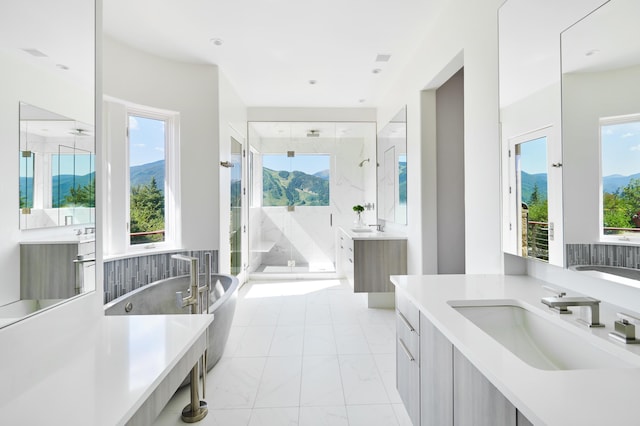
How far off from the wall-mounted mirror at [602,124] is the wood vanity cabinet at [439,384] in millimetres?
737

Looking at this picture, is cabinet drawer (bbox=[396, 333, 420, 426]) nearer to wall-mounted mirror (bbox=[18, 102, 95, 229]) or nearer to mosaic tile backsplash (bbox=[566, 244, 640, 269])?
mosaic tile backsplash (bbox=[566, 244, 640, 269])

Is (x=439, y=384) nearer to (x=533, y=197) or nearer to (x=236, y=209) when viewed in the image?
(x=533, y=197)

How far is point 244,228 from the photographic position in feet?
16.9

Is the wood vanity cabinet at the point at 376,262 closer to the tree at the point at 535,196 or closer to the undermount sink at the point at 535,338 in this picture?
the tree at the point at 535,196

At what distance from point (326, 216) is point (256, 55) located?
129 inches

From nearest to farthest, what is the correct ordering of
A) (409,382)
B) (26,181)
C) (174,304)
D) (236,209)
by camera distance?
(26,181) < (409,382) < (174,304) < (236,209)

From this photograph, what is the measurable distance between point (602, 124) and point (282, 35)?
2631mm

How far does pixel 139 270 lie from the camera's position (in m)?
3.31

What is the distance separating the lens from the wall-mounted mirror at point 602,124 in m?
1.11

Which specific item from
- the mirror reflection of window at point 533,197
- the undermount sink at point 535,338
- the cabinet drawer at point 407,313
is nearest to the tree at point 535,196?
the mirror reflection of window at point 533,197

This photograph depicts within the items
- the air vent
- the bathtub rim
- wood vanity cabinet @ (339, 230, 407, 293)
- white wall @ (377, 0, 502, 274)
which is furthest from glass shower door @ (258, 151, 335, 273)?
the air vent

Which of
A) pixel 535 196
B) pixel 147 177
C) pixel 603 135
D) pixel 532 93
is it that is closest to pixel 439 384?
pixel 535 196

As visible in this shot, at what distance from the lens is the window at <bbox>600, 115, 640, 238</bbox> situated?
43.4 inches

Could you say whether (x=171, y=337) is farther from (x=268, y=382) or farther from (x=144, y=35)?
(x=144, y=35)
